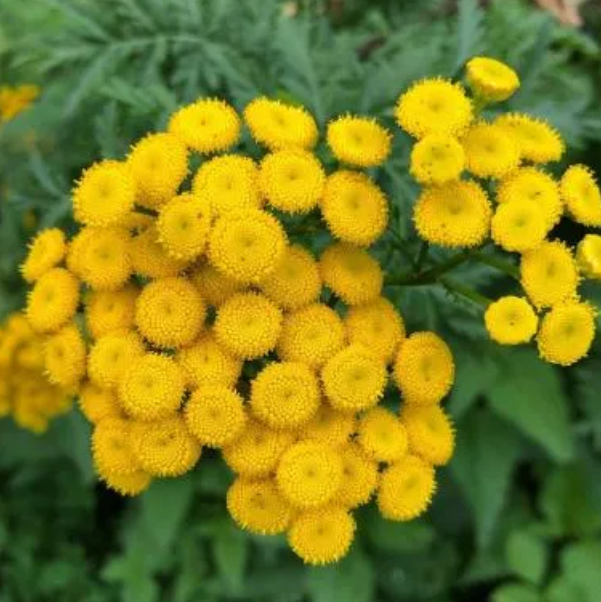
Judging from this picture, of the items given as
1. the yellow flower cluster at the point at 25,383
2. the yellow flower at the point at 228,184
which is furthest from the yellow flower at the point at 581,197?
the yellow flower cluster at the point at 25,383

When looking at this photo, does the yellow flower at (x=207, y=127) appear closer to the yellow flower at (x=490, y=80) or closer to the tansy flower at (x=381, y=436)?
the yellow flower at (x=490, y=80)

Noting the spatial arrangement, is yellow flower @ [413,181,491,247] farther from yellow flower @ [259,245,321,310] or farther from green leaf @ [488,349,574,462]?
green leaf @ [488,349,574,462]

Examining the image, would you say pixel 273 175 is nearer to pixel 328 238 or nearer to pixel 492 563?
pixel 328 238

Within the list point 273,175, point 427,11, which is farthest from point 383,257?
point 427,11

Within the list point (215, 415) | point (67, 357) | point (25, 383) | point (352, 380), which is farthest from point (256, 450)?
point (25, 383)

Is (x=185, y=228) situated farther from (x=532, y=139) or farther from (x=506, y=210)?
(x=532, y=139)

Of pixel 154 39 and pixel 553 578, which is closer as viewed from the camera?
pixel 154 39
